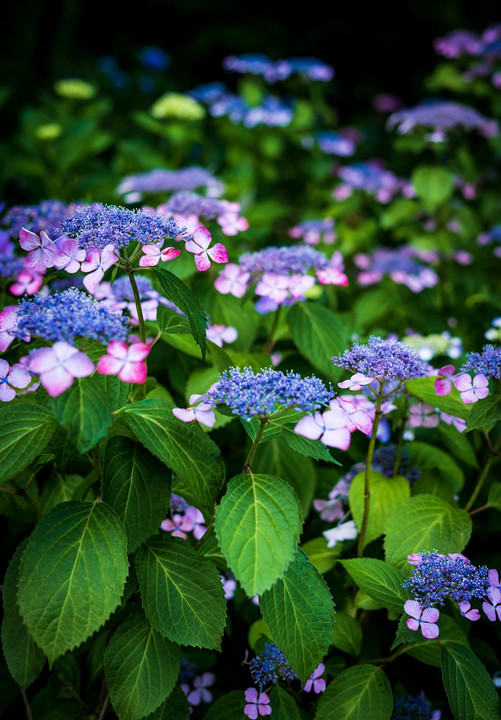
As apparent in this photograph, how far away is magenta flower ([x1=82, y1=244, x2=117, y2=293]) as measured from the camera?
100 centimetres

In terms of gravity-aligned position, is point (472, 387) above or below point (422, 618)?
above

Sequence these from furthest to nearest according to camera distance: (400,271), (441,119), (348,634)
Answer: (441,119) < (400,271) < (348,634)

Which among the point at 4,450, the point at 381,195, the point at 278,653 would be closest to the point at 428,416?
the point at 278,653

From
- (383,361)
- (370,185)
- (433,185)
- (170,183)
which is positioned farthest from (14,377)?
(370,185)

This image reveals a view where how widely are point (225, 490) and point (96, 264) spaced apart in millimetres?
463

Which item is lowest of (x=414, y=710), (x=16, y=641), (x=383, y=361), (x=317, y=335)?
(x=414, y=710)

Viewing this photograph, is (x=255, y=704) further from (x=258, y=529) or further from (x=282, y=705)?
(x=258, y=529)

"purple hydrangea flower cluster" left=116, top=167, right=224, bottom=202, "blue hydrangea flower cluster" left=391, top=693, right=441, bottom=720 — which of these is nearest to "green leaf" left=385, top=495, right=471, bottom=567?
"blue hydrangea flower cluster" left=391, top=693, right=441, bottom=720

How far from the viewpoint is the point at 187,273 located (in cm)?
159

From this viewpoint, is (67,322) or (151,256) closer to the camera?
(67,322)

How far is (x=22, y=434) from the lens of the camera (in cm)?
94

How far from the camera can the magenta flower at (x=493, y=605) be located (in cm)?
108

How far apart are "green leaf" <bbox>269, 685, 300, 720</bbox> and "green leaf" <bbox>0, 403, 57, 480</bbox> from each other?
654 mm

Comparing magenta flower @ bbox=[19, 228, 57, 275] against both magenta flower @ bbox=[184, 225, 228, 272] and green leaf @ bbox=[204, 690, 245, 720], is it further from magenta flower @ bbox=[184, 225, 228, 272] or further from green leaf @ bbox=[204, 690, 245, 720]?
green leaf @ bbox=[204, 690, 245, 720]
